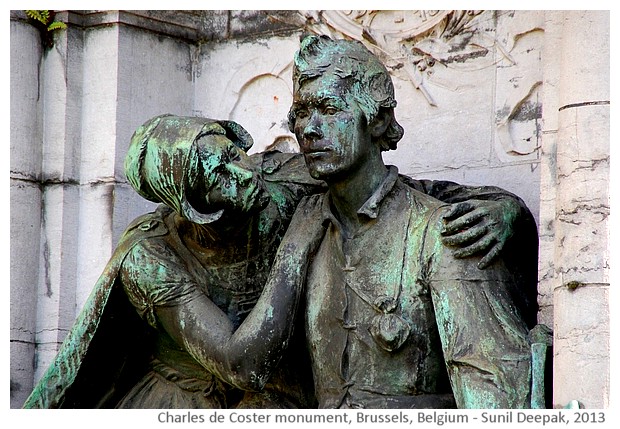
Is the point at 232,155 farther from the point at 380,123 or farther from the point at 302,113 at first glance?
the point at 380,123

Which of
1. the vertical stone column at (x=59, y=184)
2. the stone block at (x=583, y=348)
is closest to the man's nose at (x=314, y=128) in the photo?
the stone block at (x=583, y=348)

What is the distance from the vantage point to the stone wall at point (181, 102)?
653cm

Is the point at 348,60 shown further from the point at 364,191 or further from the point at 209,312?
the point at 209,312

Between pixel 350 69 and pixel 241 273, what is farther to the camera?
pixel 241 273

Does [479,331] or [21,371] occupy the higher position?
[479,331]

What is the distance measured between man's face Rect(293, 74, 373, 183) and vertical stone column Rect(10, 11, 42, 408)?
1.60 meters

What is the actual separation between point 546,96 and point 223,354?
1.20m

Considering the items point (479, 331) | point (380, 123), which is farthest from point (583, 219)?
point (380, 123)

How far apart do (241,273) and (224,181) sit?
0.37 m

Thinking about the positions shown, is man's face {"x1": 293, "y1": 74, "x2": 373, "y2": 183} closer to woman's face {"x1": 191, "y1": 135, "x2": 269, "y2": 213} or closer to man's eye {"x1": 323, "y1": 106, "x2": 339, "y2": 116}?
man's eye {"x1": 323, "y1": 106, "x2": 339, "y2": 116}

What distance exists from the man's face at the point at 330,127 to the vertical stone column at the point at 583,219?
59 centimetres

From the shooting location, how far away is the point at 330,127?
560 cm

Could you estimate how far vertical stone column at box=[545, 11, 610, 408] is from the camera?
17.1 feet

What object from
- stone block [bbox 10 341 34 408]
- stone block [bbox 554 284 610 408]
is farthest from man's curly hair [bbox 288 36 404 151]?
stone block [bbox 10 341 34 408]
